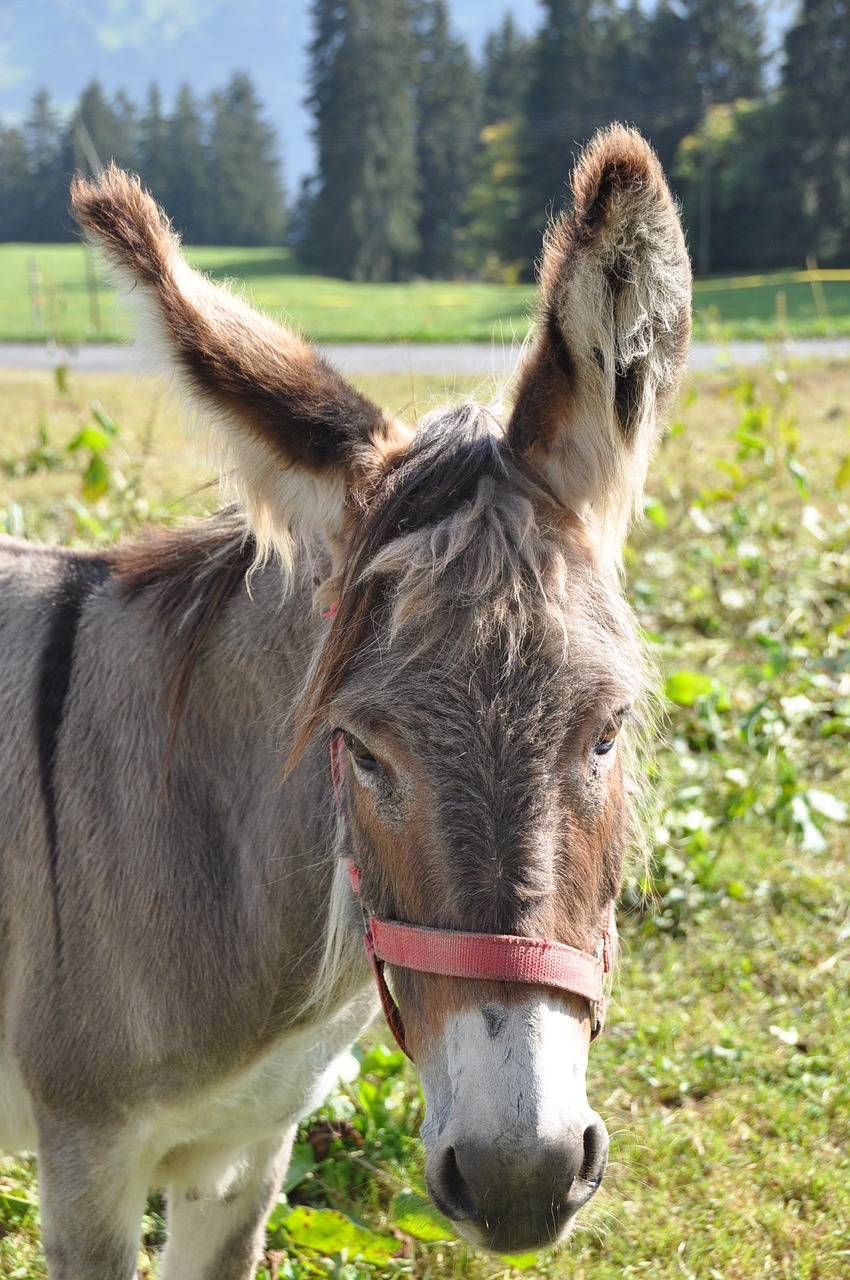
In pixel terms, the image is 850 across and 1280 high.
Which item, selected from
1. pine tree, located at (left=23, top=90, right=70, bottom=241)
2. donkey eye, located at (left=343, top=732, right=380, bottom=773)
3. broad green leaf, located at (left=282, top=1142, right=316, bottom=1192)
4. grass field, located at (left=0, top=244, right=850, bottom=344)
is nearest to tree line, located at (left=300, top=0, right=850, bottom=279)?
grass field, located at (left=0, top=244, right=850, bottom=344)

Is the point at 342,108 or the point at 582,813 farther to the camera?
the point at 342,108

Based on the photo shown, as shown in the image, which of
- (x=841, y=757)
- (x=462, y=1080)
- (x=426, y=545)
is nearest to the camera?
(x=462, y=1080)

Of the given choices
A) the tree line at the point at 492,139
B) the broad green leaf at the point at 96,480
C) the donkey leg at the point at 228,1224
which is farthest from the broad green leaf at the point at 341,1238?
the tree line at the point at 492,139

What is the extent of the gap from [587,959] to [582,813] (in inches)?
8.6

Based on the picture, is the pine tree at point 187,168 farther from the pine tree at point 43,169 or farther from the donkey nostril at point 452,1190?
the donkey nostril at point 452,1190

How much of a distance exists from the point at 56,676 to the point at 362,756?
0.93 metres

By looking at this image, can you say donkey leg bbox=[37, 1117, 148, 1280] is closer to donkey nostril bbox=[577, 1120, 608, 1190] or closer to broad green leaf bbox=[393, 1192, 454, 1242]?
broad green leaf bbox=[393, 1192, 454, 1242]

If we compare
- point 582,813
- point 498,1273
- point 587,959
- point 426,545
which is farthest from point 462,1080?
point 498,1273

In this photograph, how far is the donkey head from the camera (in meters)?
1.50

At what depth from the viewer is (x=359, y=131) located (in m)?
52.8

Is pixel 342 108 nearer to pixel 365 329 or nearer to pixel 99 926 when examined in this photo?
pixel 365 329

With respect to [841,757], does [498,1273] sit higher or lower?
lower

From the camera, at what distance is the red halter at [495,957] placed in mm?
1479

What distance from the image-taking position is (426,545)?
1722 mm
